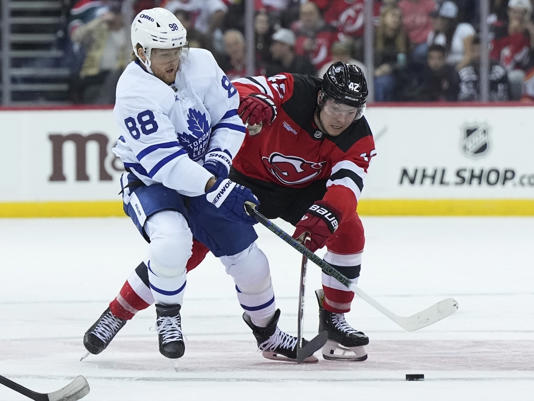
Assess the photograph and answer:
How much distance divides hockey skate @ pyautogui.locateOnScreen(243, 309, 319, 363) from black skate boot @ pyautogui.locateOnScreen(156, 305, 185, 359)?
1.03ft

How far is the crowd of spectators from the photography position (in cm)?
977

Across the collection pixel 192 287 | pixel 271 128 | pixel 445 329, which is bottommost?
pixel 192 287

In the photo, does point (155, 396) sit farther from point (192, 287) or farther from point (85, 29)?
point (85, 29)

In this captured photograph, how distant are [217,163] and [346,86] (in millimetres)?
469

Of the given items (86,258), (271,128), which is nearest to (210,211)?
(271,128)

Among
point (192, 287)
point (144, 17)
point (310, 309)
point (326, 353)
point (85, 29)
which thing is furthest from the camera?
point (85, 29)

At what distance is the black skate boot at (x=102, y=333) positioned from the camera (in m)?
4.32

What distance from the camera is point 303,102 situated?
14.9 ft

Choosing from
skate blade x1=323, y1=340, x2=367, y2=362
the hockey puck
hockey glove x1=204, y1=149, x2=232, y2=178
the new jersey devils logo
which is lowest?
skate blade x1=323, y1=340, x2=367, y2=362

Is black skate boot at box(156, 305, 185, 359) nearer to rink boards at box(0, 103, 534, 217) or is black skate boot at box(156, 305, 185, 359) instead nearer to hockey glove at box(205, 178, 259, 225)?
hockey glove at box(205, 178, 259, 225)

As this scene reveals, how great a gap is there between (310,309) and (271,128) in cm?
123

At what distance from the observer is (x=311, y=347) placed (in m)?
4.28

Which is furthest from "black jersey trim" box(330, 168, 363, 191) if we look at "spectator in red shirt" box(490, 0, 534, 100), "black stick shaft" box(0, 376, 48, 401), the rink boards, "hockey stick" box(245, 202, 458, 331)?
"spectator in red shirt" box(490, 0, 534, 100)

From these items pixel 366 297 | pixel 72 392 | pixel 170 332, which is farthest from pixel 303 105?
pixel 72 392
